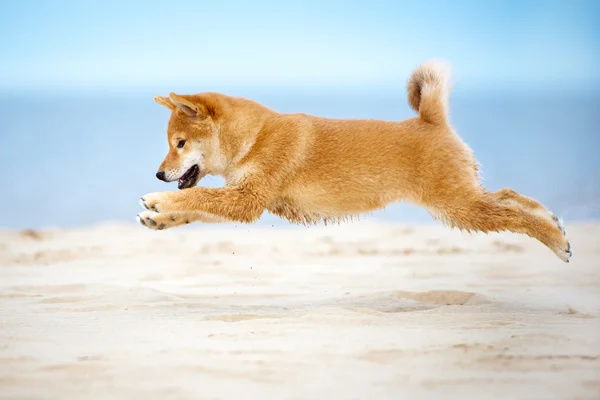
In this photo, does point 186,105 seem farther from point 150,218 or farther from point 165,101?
point 150,218

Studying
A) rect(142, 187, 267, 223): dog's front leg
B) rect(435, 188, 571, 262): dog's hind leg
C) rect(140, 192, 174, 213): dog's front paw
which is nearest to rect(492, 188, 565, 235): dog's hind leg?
rect(435, 188, 571, 262): dog's hind leg

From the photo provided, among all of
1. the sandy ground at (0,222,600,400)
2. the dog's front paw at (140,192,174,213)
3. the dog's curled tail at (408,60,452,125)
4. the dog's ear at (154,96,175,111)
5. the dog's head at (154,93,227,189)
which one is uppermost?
the dog's curled tail at (408,60,452,125)

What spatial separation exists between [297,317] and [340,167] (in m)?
1.03

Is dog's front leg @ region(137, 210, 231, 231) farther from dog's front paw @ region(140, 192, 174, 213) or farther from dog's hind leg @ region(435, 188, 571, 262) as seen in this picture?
dog's hind leg @ region(435, 188, 571, 262)

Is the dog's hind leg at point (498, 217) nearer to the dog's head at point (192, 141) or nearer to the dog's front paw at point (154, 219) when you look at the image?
the dog's head at point (192, 141)

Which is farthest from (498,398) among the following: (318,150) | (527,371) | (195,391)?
(318,150)

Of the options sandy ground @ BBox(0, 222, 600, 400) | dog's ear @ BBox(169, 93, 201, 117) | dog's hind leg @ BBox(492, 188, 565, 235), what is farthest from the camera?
dog's hind leg @ BBox(492, 188, 565, 235)

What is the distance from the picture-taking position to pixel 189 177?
554cm

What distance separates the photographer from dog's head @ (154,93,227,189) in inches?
214

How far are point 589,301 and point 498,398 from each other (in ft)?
10.2

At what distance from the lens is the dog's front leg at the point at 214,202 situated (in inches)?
202

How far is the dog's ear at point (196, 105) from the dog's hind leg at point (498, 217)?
166 centimetres

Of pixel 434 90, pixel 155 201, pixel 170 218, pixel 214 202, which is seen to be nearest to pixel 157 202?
pixel 155 201

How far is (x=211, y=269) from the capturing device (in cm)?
804
